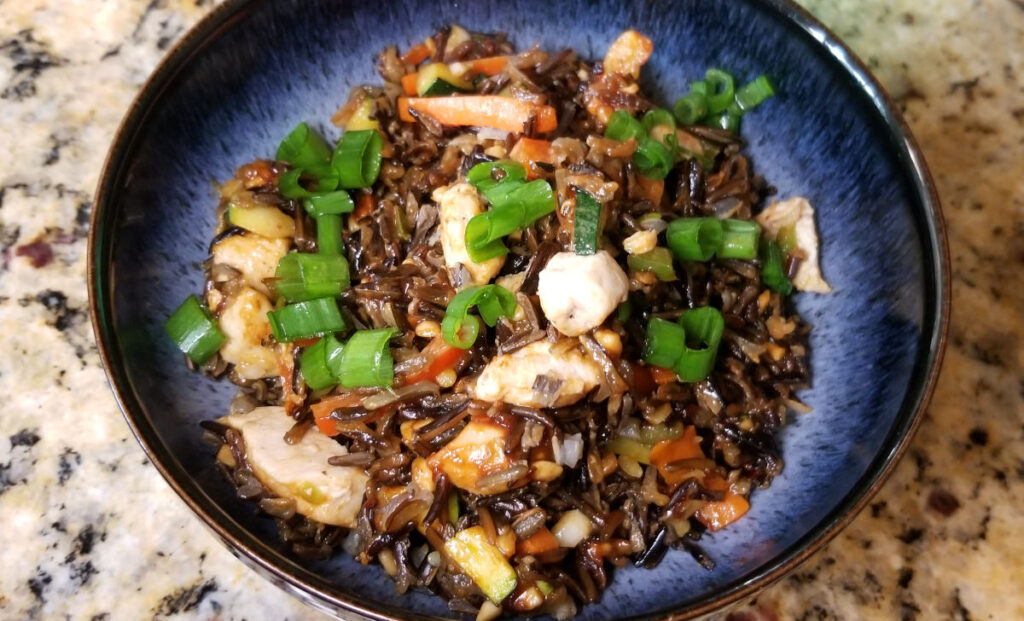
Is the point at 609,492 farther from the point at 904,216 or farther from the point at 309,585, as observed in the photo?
the point at 904,216

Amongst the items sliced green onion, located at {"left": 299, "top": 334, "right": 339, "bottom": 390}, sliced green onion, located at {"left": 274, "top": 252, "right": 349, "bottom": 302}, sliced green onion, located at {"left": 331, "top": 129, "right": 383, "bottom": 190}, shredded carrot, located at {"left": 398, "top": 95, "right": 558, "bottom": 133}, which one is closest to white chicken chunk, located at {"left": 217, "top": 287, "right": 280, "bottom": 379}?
sliced green onion, located at {"left": 274, "top": 252, "right": 349, "bottom": 302}

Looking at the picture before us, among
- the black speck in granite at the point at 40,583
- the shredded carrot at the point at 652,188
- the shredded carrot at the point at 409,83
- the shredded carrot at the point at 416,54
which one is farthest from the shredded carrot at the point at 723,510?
the black speck in granite at the point at 40,583

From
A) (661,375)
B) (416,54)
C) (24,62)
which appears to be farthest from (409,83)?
(24,62)

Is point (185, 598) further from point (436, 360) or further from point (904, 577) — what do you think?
point (904, 577)

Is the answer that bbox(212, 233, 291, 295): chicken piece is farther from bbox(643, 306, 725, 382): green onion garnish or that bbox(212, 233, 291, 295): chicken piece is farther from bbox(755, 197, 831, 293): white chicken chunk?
bbox(755, 197, 831, 293): white chicken chunk

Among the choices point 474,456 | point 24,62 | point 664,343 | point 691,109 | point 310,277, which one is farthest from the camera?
point 24,62

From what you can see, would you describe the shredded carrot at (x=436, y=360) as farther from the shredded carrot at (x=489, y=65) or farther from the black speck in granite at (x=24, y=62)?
the black speck in granite at (x=24, y=62)

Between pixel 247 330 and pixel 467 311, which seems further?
pixel 247 330
